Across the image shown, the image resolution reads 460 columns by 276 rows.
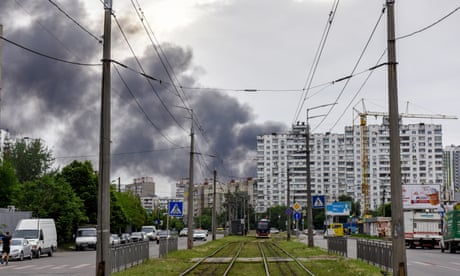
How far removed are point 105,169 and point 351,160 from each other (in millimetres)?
174476

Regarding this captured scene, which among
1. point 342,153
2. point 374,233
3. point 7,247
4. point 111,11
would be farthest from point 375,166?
point 111,11

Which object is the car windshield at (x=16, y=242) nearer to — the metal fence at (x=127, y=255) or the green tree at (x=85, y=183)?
the metal fence at (x=127, y=255)

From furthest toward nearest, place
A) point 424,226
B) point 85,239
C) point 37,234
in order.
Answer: point 424,226
point 85,239
point 37,234

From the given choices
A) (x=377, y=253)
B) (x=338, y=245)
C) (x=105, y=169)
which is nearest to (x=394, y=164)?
(x=105, y=169)

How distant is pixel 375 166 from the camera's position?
7293 inches

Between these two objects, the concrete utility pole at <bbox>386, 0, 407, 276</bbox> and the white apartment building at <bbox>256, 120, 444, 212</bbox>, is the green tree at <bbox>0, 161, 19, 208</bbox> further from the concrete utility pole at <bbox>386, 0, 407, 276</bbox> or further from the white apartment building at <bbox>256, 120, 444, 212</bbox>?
the white apartment building at <bbox>256, 120, 444, 212</bbox>

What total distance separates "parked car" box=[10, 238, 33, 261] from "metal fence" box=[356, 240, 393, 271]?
2067 centimetres

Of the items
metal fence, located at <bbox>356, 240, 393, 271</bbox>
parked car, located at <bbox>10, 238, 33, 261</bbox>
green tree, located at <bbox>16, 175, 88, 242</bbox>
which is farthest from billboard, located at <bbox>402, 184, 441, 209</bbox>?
parked car, located at <bbox>10, 238, 33, 261</bbox>

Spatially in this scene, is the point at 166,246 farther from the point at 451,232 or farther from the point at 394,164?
the point at 394,164

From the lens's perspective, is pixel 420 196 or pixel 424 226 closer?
pixel 424 226

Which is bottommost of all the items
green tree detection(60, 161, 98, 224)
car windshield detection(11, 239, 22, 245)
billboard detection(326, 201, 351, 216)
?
car windshield detection(11, 239, 22, 245)

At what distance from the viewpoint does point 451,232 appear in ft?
168

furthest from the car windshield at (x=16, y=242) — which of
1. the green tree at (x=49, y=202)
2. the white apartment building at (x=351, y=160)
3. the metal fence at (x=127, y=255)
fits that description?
the white apartment building at (x=351, y=160)

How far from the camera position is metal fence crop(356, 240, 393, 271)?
26609 millimetres
